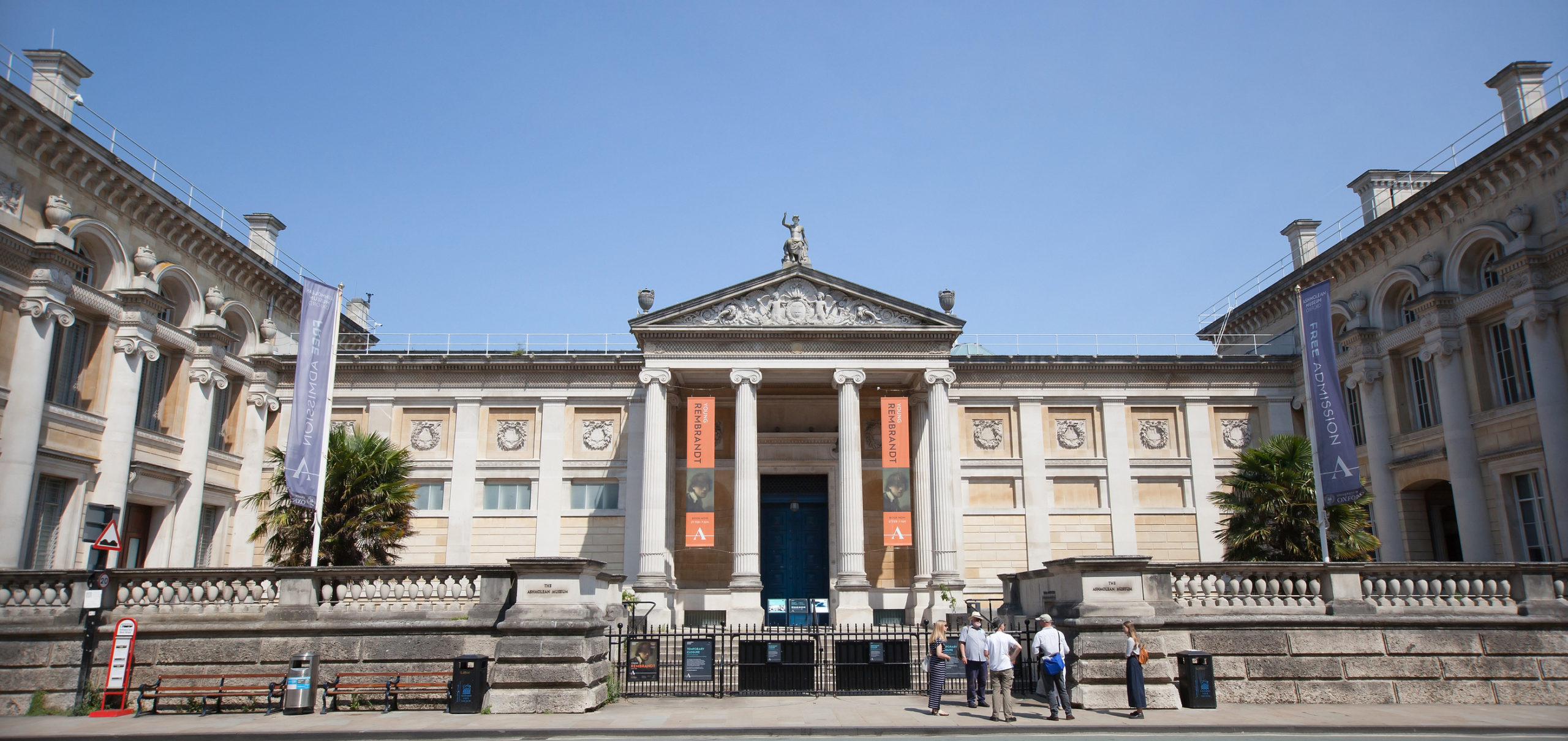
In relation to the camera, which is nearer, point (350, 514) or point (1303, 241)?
point (350, 514)

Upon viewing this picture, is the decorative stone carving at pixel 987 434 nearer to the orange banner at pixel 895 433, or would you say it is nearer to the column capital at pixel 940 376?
the column capital at pixel 940 376

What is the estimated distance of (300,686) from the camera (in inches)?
616

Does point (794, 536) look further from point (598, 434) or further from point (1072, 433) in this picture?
point (1072, 433)

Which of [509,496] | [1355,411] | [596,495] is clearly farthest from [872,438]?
[1355,411]

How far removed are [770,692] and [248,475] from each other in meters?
22.0

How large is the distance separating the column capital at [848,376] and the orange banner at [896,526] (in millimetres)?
4123

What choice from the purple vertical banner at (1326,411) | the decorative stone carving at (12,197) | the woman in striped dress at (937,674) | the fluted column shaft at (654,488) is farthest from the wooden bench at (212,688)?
the purple vertical banner at (1326,411)

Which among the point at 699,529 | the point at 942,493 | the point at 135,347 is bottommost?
the point at 699,529

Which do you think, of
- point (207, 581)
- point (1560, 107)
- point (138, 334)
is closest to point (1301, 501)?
point (1560, 107)

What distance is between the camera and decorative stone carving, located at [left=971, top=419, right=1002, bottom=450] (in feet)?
110

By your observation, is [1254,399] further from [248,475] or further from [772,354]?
[248,475]

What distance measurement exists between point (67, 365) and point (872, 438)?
23032 millimetres

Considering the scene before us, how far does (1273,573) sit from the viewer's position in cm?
1747

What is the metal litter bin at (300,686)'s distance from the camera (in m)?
15.6
